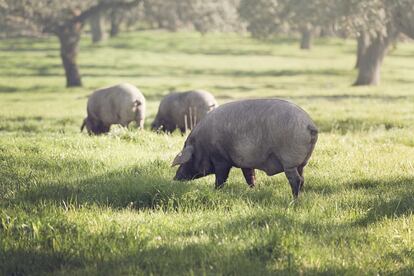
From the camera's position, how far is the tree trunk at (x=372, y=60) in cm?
2975

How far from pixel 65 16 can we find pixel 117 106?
15.4 m

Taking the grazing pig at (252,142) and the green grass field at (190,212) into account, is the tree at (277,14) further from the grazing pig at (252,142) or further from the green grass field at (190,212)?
the grazing pig at (252,142)

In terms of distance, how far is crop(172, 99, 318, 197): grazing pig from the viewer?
6.99 m

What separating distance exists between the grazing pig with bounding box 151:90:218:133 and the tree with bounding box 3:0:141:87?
1444 centimetres

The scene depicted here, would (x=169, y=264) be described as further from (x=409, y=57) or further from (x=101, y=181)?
(x=409, y=57)

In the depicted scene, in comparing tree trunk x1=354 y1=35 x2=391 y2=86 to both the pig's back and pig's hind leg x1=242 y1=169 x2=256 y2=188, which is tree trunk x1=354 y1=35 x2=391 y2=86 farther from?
the pig's back

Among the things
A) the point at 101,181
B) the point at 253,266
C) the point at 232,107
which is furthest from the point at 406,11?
the point at 253,266

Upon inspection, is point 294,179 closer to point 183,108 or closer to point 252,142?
point 252,142

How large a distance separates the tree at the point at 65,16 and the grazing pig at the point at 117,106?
13.5m

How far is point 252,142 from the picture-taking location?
734 cm

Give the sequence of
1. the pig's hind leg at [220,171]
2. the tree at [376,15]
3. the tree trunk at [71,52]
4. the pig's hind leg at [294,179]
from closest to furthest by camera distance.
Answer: the pig's hind leg at [294,179] → the pig's hind leg at [220,171] → the tree at [376,15] → the tree trunk at [71,52]

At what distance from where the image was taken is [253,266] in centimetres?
474

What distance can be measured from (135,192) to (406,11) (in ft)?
47.4

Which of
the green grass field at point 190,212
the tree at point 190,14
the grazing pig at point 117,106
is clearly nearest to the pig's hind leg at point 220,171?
the green grass field at point 190,212
